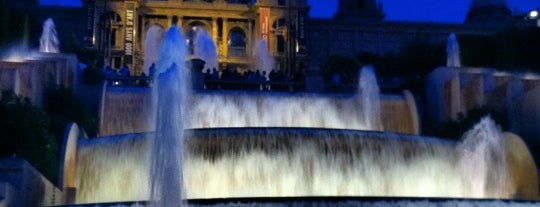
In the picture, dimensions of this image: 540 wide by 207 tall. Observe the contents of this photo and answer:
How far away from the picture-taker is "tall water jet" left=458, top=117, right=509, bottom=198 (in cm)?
1922

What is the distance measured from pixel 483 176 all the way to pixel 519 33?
68.0ft

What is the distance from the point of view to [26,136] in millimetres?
17469

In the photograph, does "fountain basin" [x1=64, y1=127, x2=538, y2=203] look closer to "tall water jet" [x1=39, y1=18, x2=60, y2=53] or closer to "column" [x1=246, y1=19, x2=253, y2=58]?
"tall water jet" [x1=39, y1=18, x2=60, y2=53]

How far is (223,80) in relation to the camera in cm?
2861

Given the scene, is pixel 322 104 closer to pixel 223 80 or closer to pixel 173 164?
pixel 223 80

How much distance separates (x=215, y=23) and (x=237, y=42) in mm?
1757

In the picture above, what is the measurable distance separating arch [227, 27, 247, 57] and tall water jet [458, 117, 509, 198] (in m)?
39.0

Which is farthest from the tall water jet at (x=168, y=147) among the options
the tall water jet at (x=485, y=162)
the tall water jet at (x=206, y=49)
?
the tall water jet at (x=206, y=49)

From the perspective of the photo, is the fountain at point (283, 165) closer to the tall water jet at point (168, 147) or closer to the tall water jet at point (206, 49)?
the tall water jet at point (168, 147)

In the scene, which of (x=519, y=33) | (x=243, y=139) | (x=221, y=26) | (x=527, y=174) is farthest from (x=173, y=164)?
(x=221, y=26)

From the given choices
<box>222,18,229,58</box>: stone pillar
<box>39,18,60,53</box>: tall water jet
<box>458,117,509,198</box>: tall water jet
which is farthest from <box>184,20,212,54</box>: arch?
<box>458,117,509,198</box>: tall water jet

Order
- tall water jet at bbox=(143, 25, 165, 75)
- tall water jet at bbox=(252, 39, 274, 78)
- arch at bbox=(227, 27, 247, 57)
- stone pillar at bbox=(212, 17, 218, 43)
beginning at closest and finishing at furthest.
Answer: tall water jet at bbox=(143, 25, 165, 75)
tall water jet at bbox=(252, 39, 274, 78)
stone pillar at bbox=(212, 17, 218, 43)
arch at bbox=(227, 27, 247, 57)

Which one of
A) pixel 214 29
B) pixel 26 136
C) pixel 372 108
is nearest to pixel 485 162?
pixel 372 108

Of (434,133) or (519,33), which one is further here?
(519,33)
